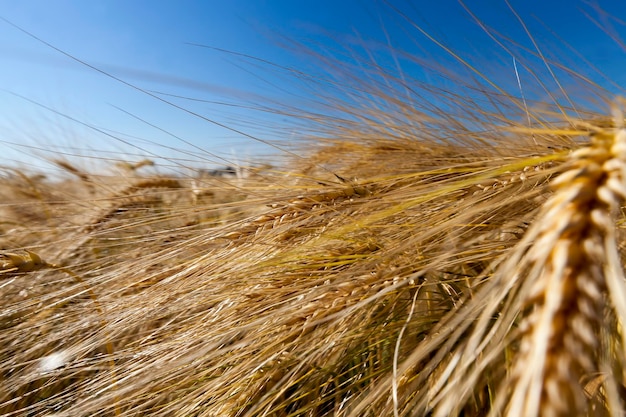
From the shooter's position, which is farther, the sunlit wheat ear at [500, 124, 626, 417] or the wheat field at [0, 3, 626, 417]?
the wheat field at [0, 3, 626, 417]

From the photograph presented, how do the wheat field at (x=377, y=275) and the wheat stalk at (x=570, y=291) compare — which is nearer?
the wheat stalk at (x=570, y=291)

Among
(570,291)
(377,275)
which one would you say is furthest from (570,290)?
(377,275)

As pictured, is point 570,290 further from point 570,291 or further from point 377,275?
point 377,275

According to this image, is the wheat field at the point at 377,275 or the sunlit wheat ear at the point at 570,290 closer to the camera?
the sunlit wheat ear at the point at 570,290

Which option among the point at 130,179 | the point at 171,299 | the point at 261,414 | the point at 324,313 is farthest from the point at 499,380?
the point at 130,179

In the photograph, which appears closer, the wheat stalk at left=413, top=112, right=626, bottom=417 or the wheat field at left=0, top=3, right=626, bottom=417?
the wheat stalk at left=413, top=112, right=626, bottom=417

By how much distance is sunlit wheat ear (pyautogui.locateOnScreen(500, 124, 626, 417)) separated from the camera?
9.8 inches

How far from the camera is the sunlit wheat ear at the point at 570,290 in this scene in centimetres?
25

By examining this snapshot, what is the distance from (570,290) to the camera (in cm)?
27

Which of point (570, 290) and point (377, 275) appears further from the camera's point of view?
point (377, 275)

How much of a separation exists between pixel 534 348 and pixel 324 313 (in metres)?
0.35

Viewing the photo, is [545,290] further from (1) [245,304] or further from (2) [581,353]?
(1) [245,304]

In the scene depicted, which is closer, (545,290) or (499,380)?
(545,290)

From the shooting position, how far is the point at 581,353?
25 centimetres
